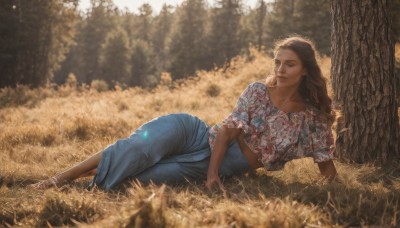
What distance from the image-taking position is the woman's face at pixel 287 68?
323cm

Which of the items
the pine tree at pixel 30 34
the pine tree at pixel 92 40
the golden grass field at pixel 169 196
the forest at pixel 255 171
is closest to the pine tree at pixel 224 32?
the pine tree at pixel 92 40

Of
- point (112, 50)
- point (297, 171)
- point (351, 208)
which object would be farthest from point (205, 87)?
point (112, 50)

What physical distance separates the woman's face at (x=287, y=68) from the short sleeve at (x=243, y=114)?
0.24m

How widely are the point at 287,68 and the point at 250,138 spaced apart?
630 mm

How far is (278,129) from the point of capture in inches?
131

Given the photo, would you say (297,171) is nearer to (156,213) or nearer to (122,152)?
(122,152)

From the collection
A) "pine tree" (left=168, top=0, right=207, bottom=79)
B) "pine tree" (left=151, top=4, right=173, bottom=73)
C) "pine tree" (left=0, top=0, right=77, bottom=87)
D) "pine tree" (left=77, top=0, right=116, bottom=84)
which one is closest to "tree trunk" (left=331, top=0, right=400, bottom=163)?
"pine tree" (left=0, top=0, right=77, bottom=87)

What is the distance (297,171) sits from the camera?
3.65m

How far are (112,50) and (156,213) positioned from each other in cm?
4061

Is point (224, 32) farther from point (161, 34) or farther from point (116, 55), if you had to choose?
point (161, 34)

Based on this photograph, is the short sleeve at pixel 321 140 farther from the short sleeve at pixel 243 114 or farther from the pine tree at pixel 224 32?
the pine tree at pixel 224 32

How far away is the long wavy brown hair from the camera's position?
3.23 metres

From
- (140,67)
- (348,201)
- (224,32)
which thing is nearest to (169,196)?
(348,201)

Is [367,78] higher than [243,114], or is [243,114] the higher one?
[367,78]
